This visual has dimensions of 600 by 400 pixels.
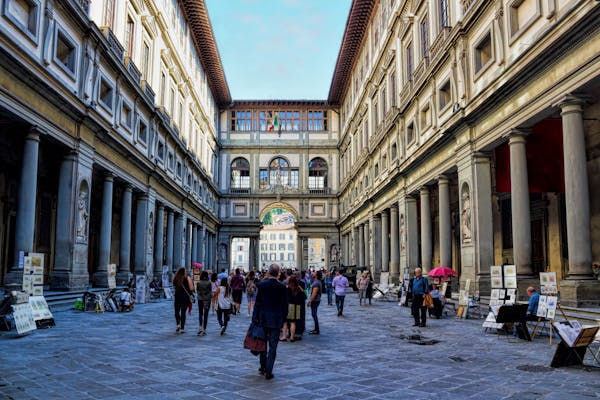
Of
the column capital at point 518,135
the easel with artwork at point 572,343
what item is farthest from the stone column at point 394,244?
the easel with artwork at point 572,343

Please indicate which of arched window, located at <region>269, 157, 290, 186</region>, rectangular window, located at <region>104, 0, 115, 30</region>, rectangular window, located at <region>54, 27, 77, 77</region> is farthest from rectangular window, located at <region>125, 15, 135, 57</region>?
arched window, located at <region>269, 157, 290, 186</region>

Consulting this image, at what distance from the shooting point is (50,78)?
16.3m

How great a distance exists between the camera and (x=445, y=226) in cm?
2167

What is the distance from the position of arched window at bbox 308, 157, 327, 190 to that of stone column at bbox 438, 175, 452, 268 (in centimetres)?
3416

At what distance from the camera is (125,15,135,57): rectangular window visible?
24.6 m

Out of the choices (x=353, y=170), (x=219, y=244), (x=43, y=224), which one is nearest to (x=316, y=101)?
(x=353, y=170)

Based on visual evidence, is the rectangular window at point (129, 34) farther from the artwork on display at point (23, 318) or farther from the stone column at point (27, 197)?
the artwork on display at point (23, 318)

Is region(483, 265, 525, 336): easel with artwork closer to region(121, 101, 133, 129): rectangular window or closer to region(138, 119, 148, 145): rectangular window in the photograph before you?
region(121, 101, 133, 129): rectangular window

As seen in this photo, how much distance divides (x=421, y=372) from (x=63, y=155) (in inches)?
610

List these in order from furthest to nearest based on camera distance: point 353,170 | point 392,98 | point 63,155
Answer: point 353,170 → point 392,98 → point 63,155

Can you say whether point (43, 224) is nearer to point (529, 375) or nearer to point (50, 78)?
point (50, 78)

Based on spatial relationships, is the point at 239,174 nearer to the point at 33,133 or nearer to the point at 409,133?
the point at 409,133

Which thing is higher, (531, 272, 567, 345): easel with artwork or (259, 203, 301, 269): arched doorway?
(259, 203, 301, 269): arched doorway

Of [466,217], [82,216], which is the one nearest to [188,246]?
[82,216]
